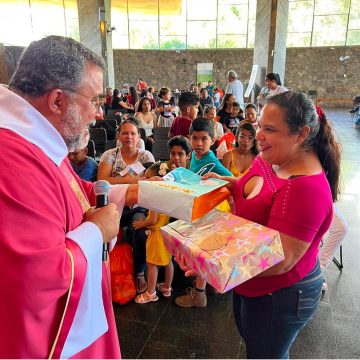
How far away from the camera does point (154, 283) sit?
103 inches

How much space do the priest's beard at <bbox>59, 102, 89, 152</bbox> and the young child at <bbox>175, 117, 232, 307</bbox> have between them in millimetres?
1437

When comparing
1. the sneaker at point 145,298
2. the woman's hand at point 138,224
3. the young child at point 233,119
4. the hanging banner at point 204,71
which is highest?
the hanging banner at point 204,71

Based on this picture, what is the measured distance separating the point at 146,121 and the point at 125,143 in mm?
2974

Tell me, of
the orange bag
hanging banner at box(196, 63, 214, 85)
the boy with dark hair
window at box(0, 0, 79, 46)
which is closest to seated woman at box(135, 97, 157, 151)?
the boy with dark hair

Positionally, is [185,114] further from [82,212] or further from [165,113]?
[82,212]

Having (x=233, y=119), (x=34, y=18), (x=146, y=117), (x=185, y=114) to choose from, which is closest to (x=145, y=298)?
(x=185, y=114)

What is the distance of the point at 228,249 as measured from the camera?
1022 millimetres

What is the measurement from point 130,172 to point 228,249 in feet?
6.74

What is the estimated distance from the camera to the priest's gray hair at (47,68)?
2.86 ft

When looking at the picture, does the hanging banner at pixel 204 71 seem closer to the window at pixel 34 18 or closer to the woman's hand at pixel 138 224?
the window at pixel 34 18

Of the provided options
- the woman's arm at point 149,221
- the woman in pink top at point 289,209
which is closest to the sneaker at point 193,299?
the woman's arm at point 149,221

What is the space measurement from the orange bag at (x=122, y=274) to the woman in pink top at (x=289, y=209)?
1421mm

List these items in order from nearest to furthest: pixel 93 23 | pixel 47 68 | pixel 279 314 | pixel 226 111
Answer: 1. pixel 47 68
2. pixel 279 314
3. pixel 226 111
4. pixel 93 23

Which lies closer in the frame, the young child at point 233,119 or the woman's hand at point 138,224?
the woman's hand at point 138,224
